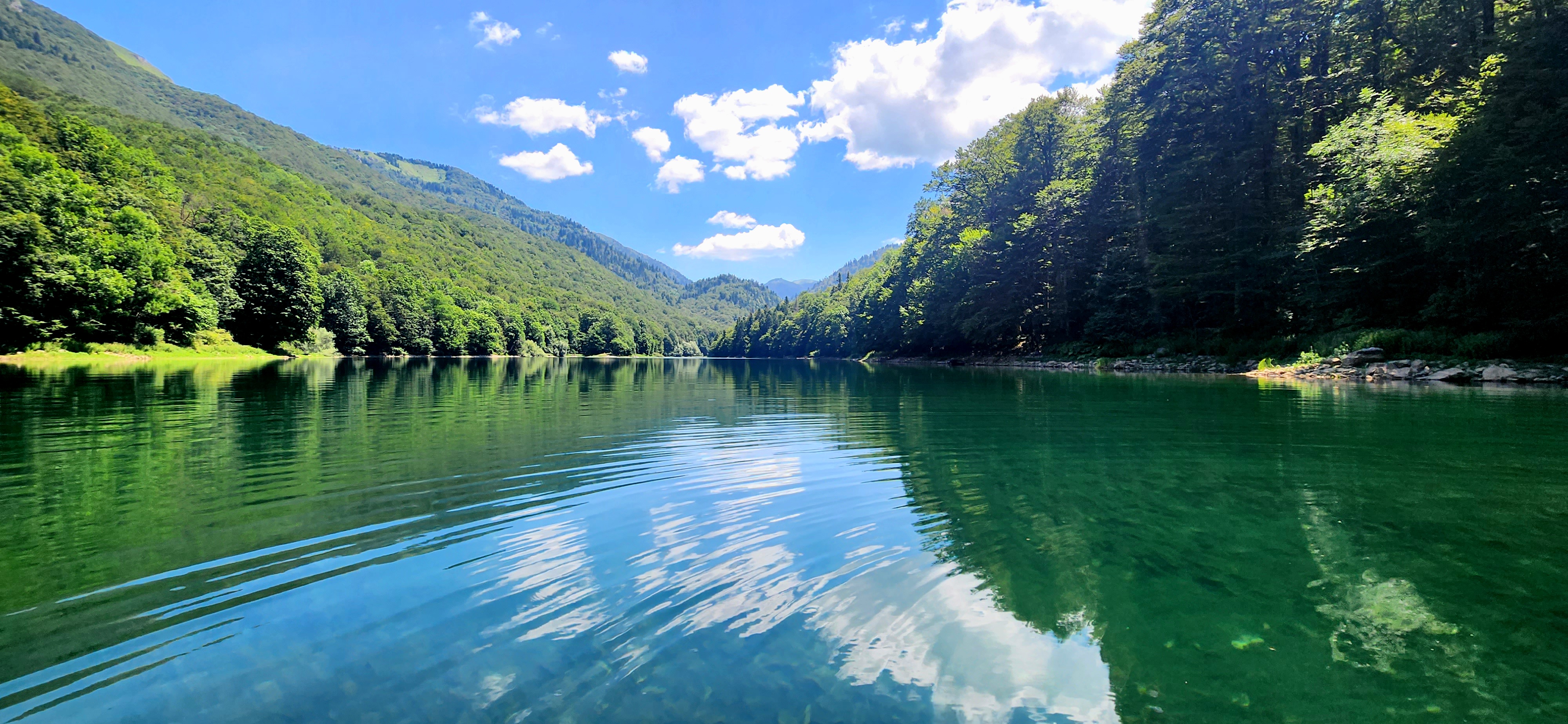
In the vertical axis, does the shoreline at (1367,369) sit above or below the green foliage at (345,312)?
below

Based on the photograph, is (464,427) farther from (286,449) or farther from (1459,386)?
(1459,386)

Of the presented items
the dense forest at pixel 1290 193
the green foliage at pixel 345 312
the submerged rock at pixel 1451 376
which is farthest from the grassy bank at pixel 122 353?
the submerged rock at pixel 1451 376

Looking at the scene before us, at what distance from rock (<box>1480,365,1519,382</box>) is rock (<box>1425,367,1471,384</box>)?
1.39 ft

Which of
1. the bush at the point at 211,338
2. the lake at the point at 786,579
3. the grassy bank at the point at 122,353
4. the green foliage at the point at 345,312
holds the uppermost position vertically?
the green foliage at the point at 345,312

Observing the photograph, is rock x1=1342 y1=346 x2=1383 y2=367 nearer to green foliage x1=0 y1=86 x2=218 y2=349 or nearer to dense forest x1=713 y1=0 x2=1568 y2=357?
dense forest x1=713 y1=0 x2=1568 y2=357

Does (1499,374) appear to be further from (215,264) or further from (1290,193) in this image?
(215,264)

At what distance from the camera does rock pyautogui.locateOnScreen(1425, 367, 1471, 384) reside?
23.3 m

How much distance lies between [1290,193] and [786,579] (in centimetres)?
4458

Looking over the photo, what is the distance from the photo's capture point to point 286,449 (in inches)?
449

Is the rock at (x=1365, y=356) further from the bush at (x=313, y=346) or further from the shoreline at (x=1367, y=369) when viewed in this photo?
the bush at (x=313, y=346)

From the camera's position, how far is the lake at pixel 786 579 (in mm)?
3537

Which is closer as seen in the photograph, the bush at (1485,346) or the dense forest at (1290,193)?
the dense forest at (1290,193)

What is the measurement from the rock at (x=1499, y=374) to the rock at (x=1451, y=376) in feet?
1.39

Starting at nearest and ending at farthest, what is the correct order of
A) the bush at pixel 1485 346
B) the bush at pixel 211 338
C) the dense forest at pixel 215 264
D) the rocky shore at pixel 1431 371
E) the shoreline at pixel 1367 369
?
the rocky shore at pixel 1431 371 < the shoreline at pixel 1367 369 < the bush at pixel 1485 346 < the dense forest at pixel 215 264 < the bush at pixel 211 338
